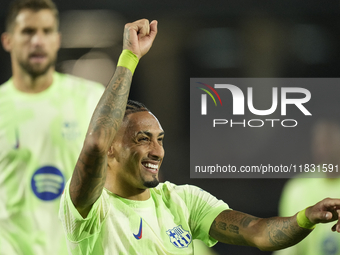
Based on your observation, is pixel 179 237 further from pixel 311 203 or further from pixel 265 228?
pixel 311 203

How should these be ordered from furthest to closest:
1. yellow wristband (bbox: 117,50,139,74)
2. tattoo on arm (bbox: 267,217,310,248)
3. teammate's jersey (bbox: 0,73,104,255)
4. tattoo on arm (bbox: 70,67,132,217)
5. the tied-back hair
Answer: teammate's jersey (bbox: 0,73,104,255), the tied-back hair, tattoo on arm (bbox: 267,217,310,248), yellow wristband (bbox: 117,50,139,74), tattoo on arm (bbox: 70,67,132,217)

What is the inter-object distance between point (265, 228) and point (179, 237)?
1.52 feet

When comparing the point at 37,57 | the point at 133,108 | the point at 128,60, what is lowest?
the point at 133,108

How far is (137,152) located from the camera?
2078 mm

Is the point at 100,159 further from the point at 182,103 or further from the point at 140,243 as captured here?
the point at 182,103

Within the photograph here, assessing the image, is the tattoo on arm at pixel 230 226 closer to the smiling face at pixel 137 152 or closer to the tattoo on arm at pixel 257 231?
the tattoo on arm at pixel 257 231

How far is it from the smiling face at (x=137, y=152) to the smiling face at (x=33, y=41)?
2.45 ft

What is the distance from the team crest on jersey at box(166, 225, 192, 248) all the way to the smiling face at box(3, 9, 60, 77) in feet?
4.32

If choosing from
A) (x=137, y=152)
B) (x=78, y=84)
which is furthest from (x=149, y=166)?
(x=78, y=84)

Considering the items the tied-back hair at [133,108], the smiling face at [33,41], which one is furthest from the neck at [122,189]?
the smiling face at [33,41]

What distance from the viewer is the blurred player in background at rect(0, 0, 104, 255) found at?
2.33 meters

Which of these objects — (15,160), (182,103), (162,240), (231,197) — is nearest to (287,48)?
(182,103)

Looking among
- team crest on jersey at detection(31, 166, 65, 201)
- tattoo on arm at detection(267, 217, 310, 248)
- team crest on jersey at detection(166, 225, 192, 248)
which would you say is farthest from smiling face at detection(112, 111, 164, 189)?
tattoo on arm at detection(267, 217, 310, 248)

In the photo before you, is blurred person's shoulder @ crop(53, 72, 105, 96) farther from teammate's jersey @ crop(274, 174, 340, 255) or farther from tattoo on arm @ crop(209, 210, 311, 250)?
teammate's jersey @ crop(274, 174, 340, 255)
